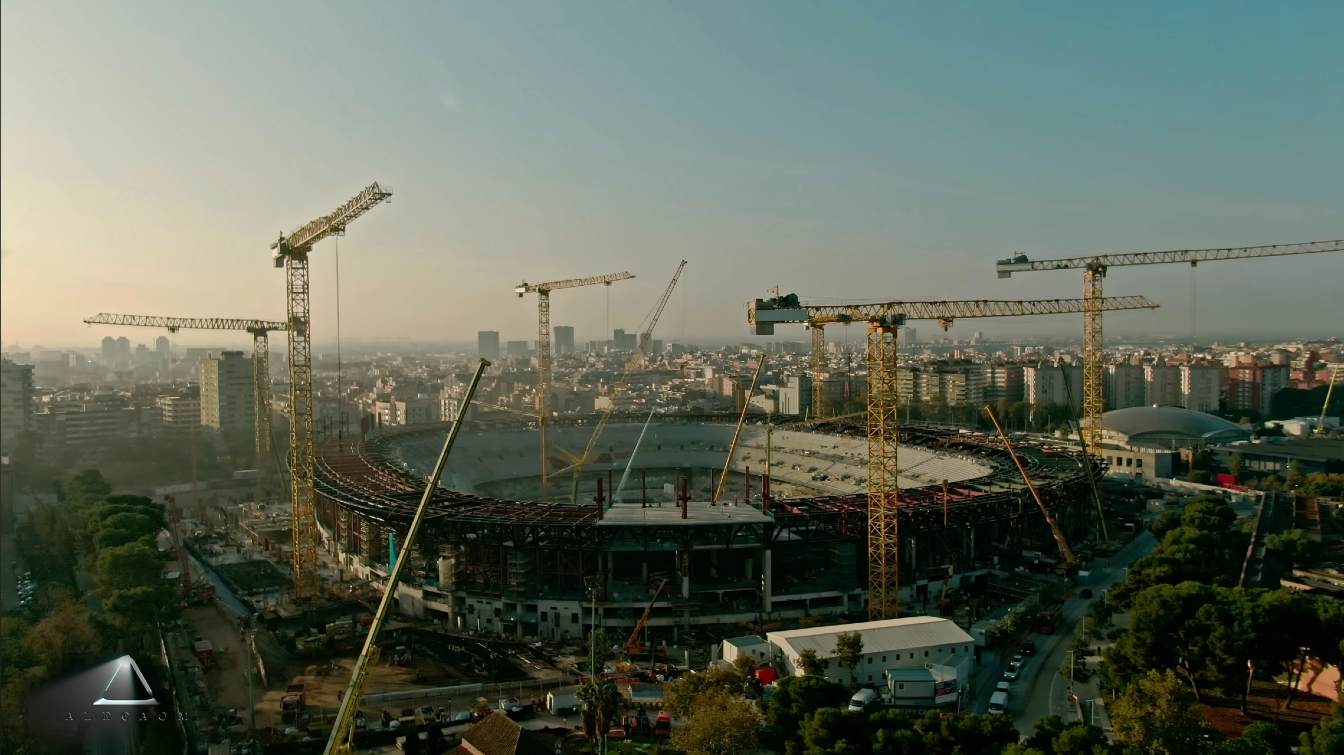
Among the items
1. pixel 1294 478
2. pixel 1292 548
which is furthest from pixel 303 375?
pixel 1294 478

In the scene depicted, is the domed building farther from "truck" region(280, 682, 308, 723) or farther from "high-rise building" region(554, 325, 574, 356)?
"high-rise building" region(554, 325, 574, 356)

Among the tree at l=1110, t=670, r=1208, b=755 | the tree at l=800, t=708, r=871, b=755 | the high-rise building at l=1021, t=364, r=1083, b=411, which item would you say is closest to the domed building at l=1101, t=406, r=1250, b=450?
the high-rise building at l=1021, t=364, r=1083, b=411

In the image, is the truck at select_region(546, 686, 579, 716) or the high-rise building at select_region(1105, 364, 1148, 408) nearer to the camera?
the truck at select_region(546, 686, 579, 716)

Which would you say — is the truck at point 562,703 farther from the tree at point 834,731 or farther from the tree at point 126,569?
the tree at point 126,569

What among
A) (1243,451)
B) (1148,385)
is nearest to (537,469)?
(1243,451)

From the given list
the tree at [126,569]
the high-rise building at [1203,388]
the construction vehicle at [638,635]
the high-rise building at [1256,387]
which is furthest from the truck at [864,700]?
the high-rise building at [1203,388]
